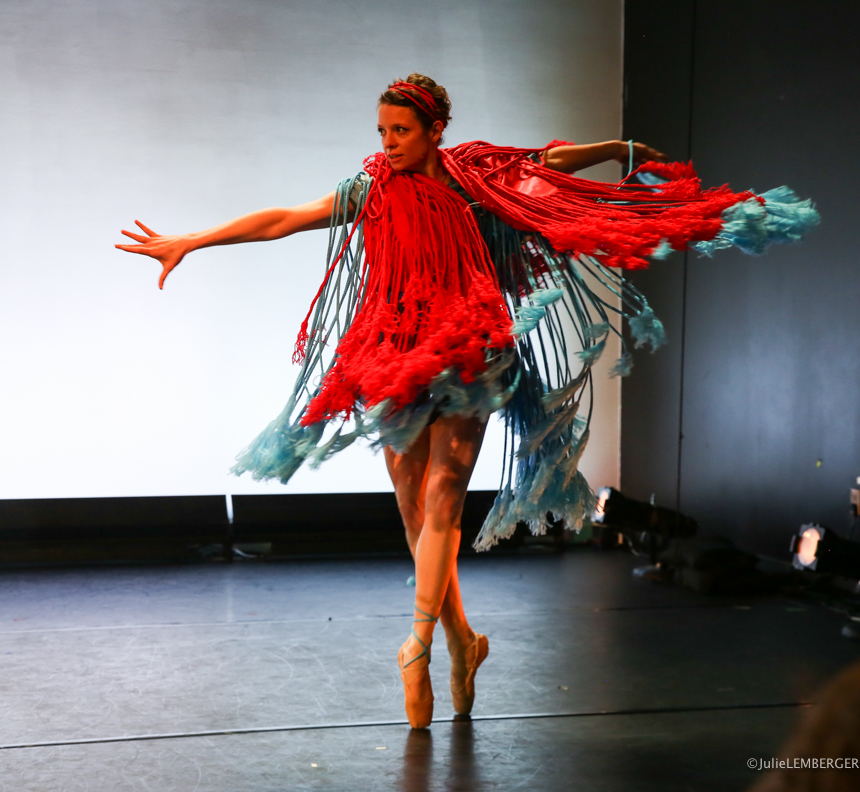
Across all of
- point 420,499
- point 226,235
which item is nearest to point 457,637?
point 420,499

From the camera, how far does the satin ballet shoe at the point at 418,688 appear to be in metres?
1.55

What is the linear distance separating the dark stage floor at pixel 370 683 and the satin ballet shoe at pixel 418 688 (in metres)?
0.03

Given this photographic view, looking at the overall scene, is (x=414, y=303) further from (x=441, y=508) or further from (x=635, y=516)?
(x=635, y=516)

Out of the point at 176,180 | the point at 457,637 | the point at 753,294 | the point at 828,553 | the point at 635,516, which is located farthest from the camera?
the point at 635,516

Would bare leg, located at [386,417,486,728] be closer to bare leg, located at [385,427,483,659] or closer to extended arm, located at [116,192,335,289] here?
bare leg, located at [385,427,483,659]

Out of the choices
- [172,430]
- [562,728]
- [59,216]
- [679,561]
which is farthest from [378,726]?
[59,216]

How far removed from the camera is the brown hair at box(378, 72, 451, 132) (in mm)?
1604

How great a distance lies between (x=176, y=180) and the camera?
2.97m

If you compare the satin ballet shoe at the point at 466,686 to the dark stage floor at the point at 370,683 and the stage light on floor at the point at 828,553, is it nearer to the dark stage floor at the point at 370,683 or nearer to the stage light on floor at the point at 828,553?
the dark stage floor at the point at 370,683

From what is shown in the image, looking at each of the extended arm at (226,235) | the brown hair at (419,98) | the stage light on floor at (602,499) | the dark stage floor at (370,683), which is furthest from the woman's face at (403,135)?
the stage light on floor at (602,499)

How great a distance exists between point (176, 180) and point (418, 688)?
2015 millimetres

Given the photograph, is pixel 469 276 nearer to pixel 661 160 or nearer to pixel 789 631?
pixel 661 160

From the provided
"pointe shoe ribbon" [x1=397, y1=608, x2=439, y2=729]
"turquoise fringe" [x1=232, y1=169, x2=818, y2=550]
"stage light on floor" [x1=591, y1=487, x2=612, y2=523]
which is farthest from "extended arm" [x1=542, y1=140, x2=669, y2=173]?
"stage light on floor" [x1=591, y1=487, x2=612, y2=523]

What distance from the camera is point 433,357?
1.45m
